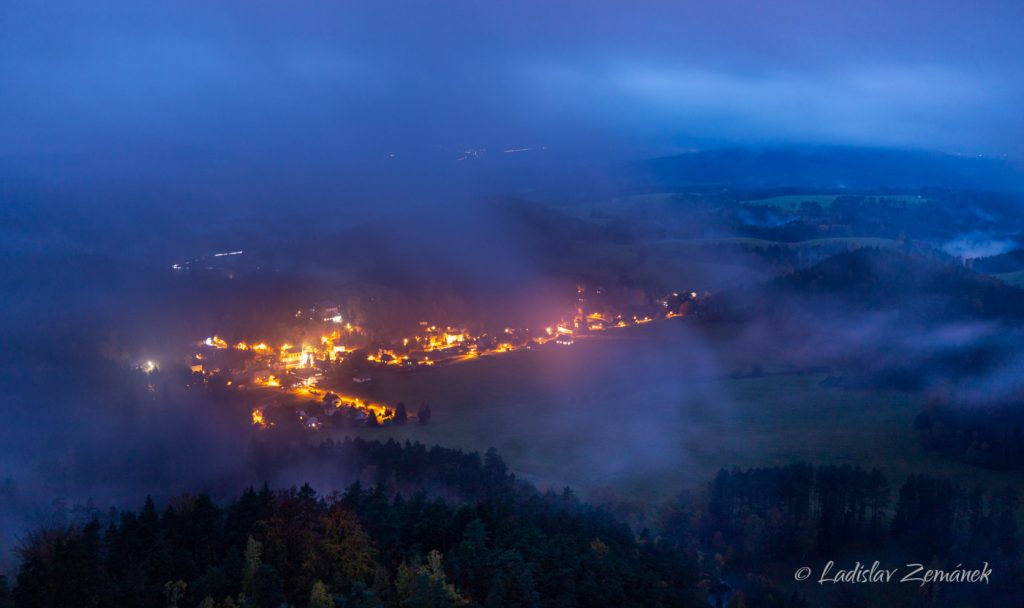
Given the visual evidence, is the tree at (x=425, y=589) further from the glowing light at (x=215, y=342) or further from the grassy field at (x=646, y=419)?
the glowing light at (x=215, y=342)

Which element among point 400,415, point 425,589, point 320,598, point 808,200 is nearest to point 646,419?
Answer: point 400,415

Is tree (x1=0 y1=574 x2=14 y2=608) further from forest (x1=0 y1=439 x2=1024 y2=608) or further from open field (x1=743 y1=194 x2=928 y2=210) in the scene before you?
open field (x1=743 y1=194 x2=928 y2=210)


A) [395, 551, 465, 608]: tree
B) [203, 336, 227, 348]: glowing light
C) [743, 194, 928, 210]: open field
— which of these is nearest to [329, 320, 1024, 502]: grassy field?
[203, 336, 227, 348]: glowing light

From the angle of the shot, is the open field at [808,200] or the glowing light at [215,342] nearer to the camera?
the glowing light at [215,342]

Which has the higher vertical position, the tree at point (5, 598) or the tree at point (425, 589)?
the tree at point (5, 598)

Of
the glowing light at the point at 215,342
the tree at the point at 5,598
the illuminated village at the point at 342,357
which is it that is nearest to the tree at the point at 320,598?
the tree at the point at 5,598

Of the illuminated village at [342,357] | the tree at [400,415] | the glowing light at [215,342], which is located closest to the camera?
the tree at [400,415]

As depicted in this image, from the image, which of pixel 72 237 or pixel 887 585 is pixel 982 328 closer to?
pixel 887 585

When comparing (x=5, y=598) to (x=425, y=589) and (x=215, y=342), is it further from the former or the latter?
(x=215, y=342)
